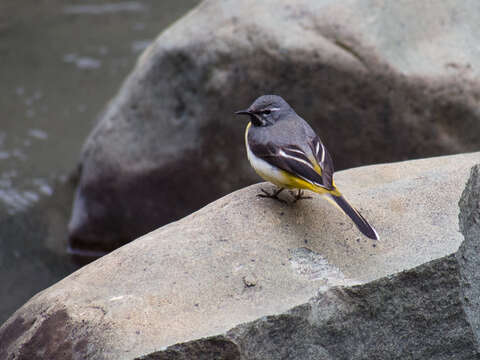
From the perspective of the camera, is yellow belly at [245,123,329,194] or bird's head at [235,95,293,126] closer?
yellow belly at [245,123,329,194]

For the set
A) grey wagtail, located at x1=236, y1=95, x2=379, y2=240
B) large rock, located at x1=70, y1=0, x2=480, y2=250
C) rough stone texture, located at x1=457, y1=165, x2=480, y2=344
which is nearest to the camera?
rough stone texture, located at x1=457, y1=165, x2=480, y2=344

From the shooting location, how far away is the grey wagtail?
142 inches

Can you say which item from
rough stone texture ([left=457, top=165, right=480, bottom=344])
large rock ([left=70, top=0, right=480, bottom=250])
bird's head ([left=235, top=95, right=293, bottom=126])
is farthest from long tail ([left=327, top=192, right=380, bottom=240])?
large rock ([left=70, top=0, right=480, bottom=250])

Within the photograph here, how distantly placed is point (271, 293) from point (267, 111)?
141cm

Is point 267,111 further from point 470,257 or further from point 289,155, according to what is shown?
point 470,257

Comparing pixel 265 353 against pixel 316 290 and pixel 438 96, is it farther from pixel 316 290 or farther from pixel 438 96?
pixel 438 96

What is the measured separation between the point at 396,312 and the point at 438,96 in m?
2.75

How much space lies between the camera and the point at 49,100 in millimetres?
9172

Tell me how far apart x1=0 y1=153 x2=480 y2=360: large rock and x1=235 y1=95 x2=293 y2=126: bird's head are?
73 centimetres

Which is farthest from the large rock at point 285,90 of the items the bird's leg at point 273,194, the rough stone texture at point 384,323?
the rough stone texture at point 384,323

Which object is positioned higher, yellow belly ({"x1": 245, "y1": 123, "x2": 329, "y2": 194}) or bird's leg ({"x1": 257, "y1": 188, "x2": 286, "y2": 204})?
yellow belly ({"x1": 245, "y1": 123, "x2": 329, "y2": 194})

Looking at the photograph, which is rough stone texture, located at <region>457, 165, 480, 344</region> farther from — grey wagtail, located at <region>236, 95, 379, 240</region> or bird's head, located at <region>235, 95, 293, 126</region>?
bird's head, located at <region>235, 95, 293, 126</region>

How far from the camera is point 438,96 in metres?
5.57

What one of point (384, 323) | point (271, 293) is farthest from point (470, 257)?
point (271, 293)
